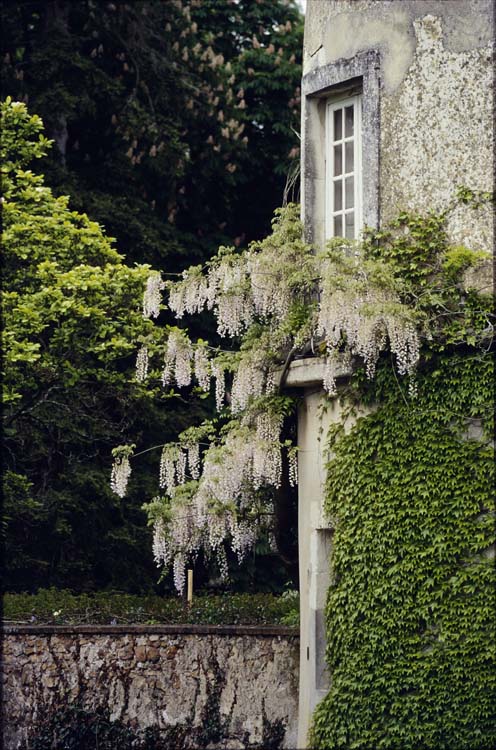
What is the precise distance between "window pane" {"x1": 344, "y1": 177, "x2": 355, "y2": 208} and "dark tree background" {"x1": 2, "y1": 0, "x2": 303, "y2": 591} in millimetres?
5652

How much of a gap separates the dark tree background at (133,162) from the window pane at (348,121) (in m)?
5.86

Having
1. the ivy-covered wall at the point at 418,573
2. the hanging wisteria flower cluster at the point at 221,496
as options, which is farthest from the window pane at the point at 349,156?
the hanging wisteria flower cluster at the point at 221,496

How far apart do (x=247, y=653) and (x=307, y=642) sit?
4.42 feet

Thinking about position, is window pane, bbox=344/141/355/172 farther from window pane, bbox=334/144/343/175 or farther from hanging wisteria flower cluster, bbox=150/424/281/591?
hanging wisteria flower cluster, bbox=150/424/281/591

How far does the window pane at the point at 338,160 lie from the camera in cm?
1359

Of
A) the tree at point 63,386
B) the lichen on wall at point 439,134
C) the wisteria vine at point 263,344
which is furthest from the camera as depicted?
the tree at point 63,386

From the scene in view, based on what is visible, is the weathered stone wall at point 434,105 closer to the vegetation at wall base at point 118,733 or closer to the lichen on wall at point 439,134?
the lichen on wall at point 439,134

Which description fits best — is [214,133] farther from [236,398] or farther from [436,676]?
[436,676]

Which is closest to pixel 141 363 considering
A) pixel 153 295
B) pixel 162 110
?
pixel 153 295

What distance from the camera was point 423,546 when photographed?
11914 millimetres

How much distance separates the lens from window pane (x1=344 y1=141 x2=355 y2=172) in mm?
13471

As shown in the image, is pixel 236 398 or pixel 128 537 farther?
pixel 128 537

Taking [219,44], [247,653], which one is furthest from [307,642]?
[219,44]

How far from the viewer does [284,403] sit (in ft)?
43.5
